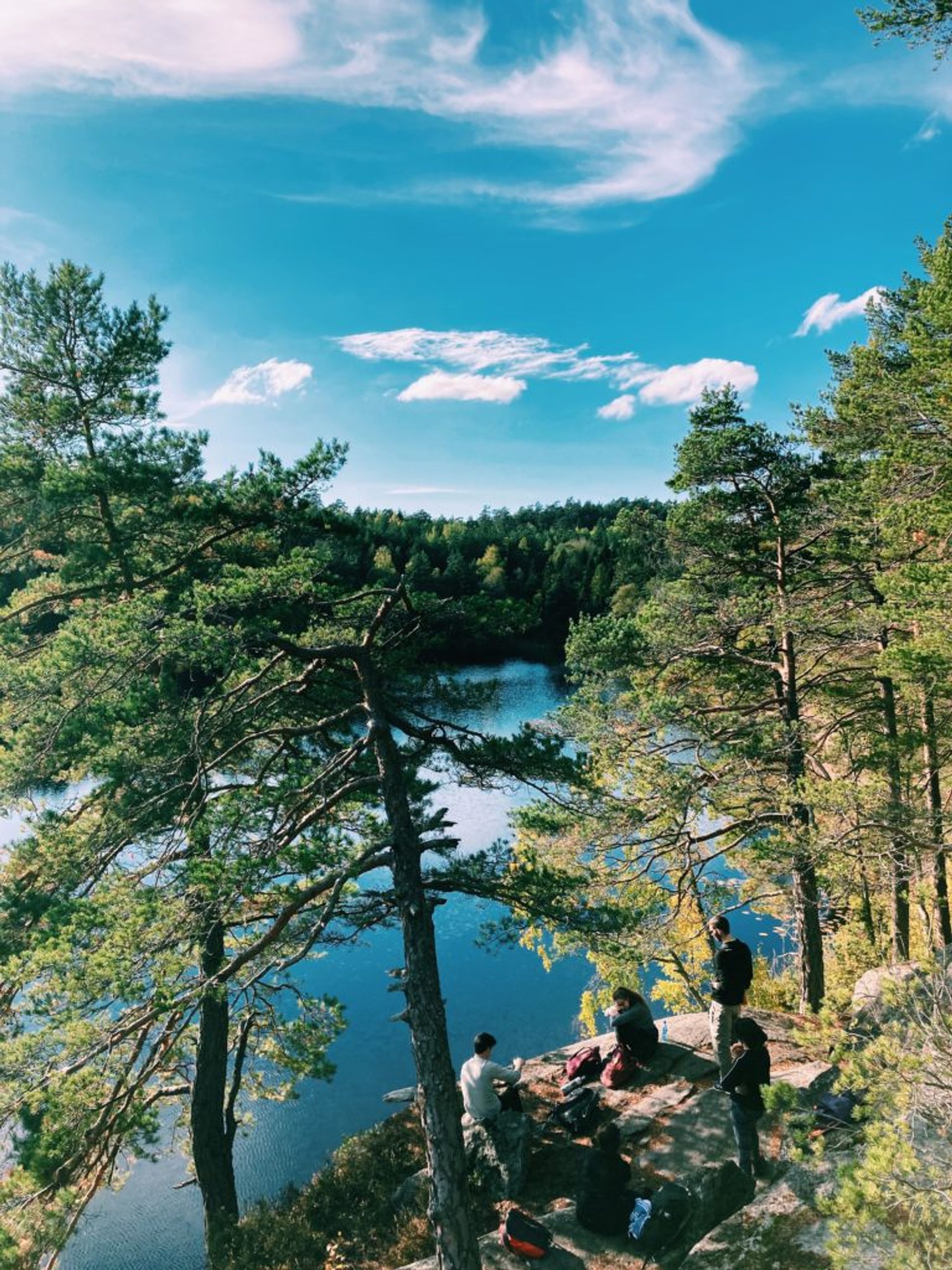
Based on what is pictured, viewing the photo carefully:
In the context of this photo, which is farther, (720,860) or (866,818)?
(720,860)

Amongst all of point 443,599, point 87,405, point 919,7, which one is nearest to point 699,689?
point 443,599

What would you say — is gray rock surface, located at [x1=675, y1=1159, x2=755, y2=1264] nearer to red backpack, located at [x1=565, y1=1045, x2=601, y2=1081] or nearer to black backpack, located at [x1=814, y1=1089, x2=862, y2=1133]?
black backpack, located at [x1=814, y1=1089, x2=862, y2=1133]

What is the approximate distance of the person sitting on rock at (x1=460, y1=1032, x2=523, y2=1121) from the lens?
7.64 metres

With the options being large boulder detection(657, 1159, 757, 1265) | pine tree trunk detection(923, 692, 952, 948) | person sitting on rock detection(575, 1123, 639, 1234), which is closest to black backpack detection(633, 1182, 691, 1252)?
large boulder detection(657, 1159, 757, 1265)

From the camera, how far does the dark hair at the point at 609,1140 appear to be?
6.31 meters

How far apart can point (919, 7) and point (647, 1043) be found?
1084 centimetres

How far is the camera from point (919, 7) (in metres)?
5.86

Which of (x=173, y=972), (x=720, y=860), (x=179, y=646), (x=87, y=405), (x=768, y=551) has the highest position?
(x=87, y=405)

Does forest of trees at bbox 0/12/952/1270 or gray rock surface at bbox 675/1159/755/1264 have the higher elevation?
forest of trees at bbox 0/12/952/1270

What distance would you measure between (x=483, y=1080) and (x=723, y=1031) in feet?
8.54

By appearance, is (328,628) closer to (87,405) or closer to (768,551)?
(87,405)

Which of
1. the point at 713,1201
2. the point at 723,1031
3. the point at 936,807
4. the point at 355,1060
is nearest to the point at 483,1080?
the point at 713,1201

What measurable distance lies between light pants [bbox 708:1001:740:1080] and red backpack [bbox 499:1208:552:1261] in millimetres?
2388

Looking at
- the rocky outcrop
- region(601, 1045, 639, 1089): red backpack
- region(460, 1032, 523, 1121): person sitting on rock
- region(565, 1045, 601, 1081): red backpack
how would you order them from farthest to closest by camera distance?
region(565, 1045, 601, 1081): red backpack → region(601, 1045, 639, 1089): red backpack → region(460, 1032, 523, 1121): person sitting on rock → the rocky outcrop
